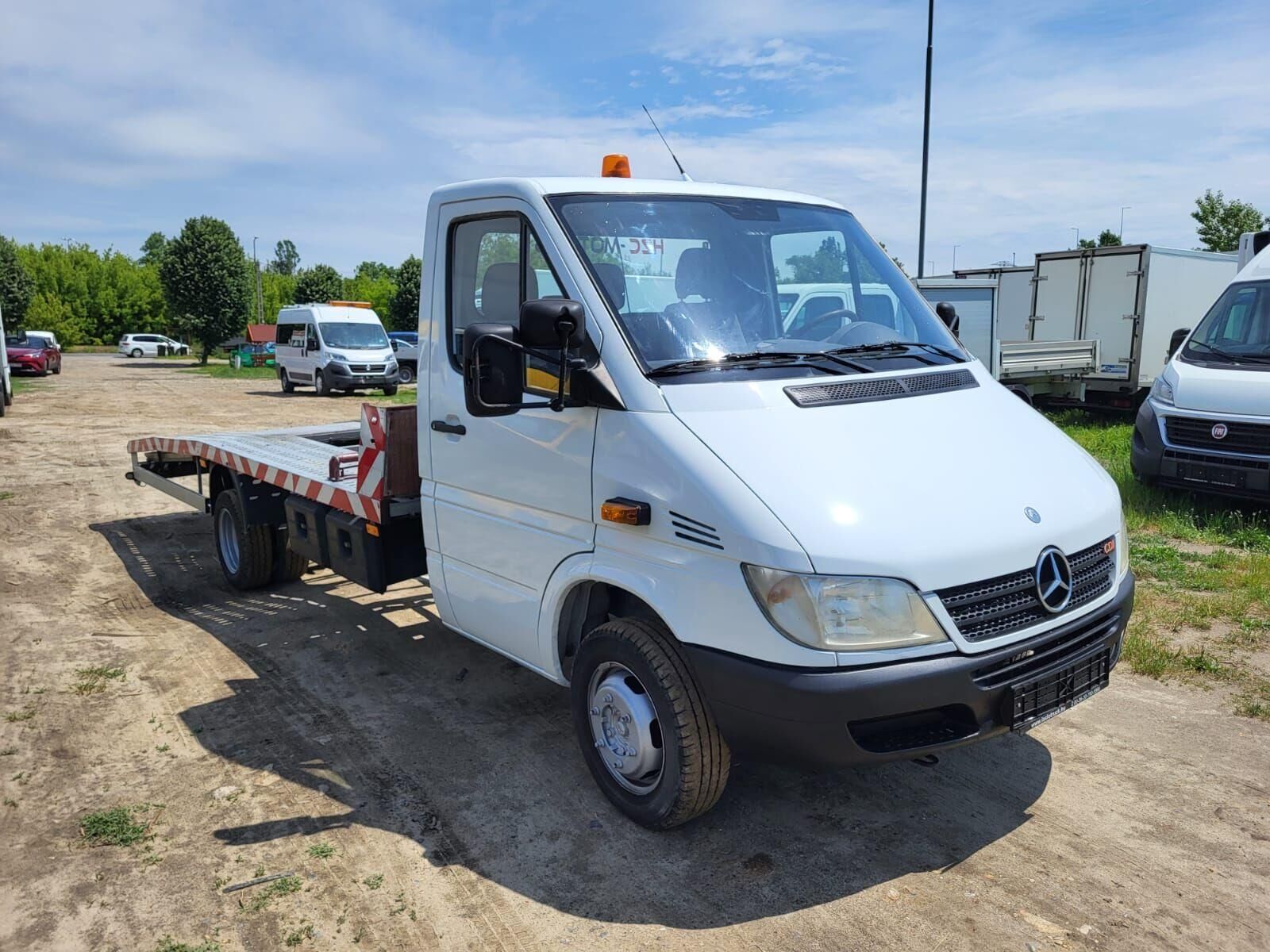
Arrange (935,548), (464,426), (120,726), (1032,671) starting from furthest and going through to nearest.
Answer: (120,726)
(464,426)
(1032,671)
(935,548)

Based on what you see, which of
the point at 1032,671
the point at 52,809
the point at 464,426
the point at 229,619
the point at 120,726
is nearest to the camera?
the point at 1032,671

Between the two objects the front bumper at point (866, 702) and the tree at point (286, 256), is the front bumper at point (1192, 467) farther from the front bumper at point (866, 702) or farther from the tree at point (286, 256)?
the tree at point (286, 256)

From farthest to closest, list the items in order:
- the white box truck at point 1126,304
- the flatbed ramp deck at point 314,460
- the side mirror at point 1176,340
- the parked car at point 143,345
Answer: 1. the parked car at point 143,345
2. the white box truck at point 1126,304
3. the side mirror at point 1176,340
4. the flatbed ramp deck at point 314,460

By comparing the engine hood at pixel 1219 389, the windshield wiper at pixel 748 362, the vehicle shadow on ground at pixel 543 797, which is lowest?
the vehicle shadow on ground at pixel 543 797

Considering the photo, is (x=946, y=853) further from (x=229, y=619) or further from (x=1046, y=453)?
(x=229, y=619)

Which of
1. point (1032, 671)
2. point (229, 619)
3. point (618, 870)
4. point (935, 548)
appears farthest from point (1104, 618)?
point (229, 619)

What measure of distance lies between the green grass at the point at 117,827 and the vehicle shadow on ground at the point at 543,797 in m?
0.30

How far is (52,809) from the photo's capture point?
154 inches

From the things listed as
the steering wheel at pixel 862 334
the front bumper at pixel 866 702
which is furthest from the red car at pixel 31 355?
the front bumper at pixel 866 702

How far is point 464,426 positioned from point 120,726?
229 cm

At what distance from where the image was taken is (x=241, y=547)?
22.5 ft

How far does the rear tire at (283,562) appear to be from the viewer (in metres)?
6.92

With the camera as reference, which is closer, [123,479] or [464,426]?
[464,426]

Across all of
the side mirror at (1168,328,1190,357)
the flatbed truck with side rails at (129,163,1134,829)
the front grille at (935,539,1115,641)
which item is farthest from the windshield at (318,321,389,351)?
the front grille at (935,539,1115,641)
